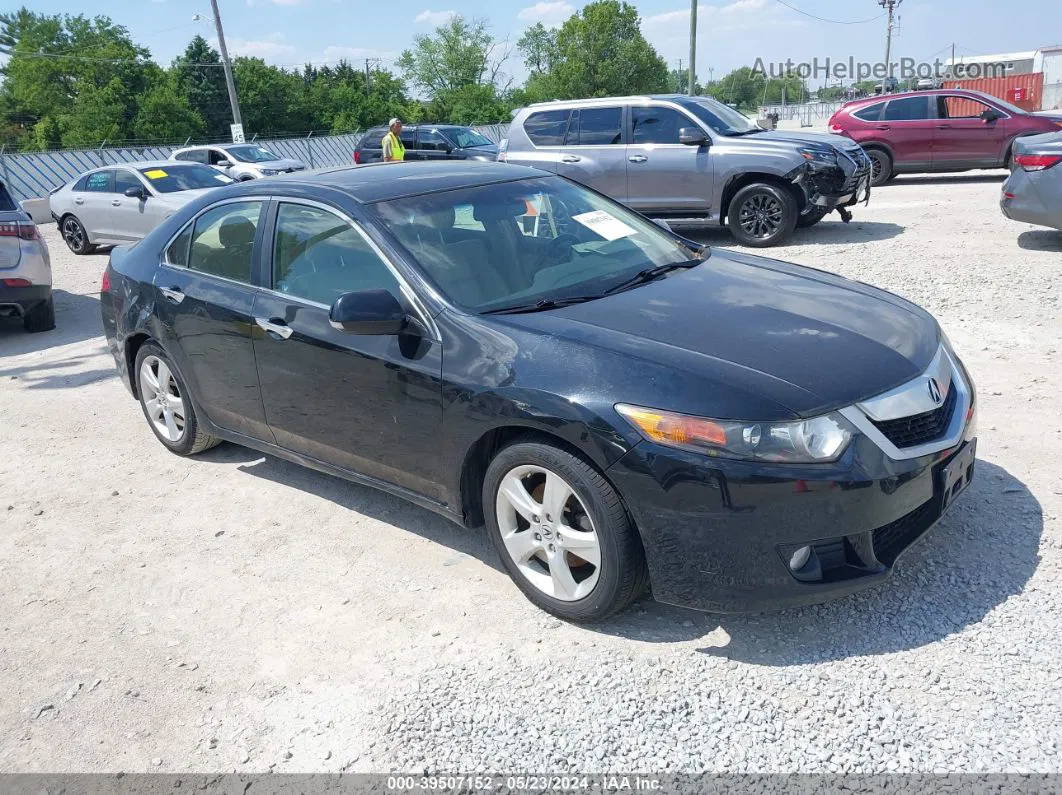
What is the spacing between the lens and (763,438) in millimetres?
2893

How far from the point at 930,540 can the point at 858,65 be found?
274 ft

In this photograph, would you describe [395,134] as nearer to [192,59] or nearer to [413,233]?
[413,233]

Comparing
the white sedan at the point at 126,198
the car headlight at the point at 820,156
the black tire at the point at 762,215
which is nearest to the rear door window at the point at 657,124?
the black tire at the point at 762,215

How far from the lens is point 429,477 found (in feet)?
12.2

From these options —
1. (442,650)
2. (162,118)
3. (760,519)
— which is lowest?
(442,650)

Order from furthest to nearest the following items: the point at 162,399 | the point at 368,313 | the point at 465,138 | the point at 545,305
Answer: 1. the point at 465,138
2. the point at 162,399
3. the point at 545,305
4. the point at 368,313

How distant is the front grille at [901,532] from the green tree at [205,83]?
63.4 metres

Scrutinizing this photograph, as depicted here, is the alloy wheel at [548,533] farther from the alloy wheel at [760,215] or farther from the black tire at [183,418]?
the alloy wheel at [760,215]


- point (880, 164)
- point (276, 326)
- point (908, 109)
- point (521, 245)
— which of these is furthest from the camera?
point (880, 164)

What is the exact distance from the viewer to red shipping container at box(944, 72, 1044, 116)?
39.1m

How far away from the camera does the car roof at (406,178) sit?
417 centimetres

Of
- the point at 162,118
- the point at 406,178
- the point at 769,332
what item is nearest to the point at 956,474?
the point at 769,332

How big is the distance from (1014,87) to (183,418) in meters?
48.8

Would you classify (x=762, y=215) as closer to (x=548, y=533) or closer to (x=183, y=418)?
(x=183, y=418)
